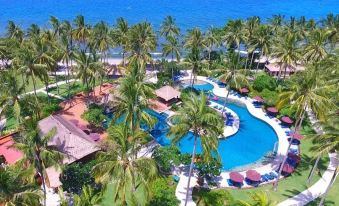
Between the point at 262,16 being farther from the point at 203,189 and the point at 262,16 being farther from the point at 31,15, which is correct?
the point at 203,189

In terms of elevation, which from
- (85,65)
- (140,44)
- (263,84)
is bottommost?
(263,84)

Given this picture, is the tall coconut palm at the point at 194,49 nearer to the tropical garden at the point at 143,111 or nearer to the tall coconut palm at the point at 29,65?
the tropical garden at the point at 143,111

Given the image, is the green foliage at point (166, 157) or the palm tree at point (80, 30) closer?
the green foliage at point (166, 157)

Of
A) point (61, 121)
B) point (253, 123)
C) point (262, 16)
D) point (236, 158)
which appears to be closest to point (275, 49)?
point (253, 123)

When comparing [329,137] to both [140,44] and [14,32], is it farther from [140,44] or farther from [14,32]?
[14,32]

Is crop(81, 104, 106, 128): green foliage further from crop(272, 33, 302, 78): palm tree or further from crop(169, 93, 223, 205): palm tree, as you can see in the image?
crop(272, 33, 302, 78): palm tree

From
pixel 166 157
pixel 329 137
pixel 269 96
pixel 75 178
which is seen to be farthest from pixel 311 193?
pixel 75 178

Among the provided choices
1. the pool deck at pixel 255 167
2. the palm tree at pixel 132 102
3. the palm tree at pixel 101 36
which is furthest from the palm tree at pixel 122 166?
the palm tree at pixel 101 36
